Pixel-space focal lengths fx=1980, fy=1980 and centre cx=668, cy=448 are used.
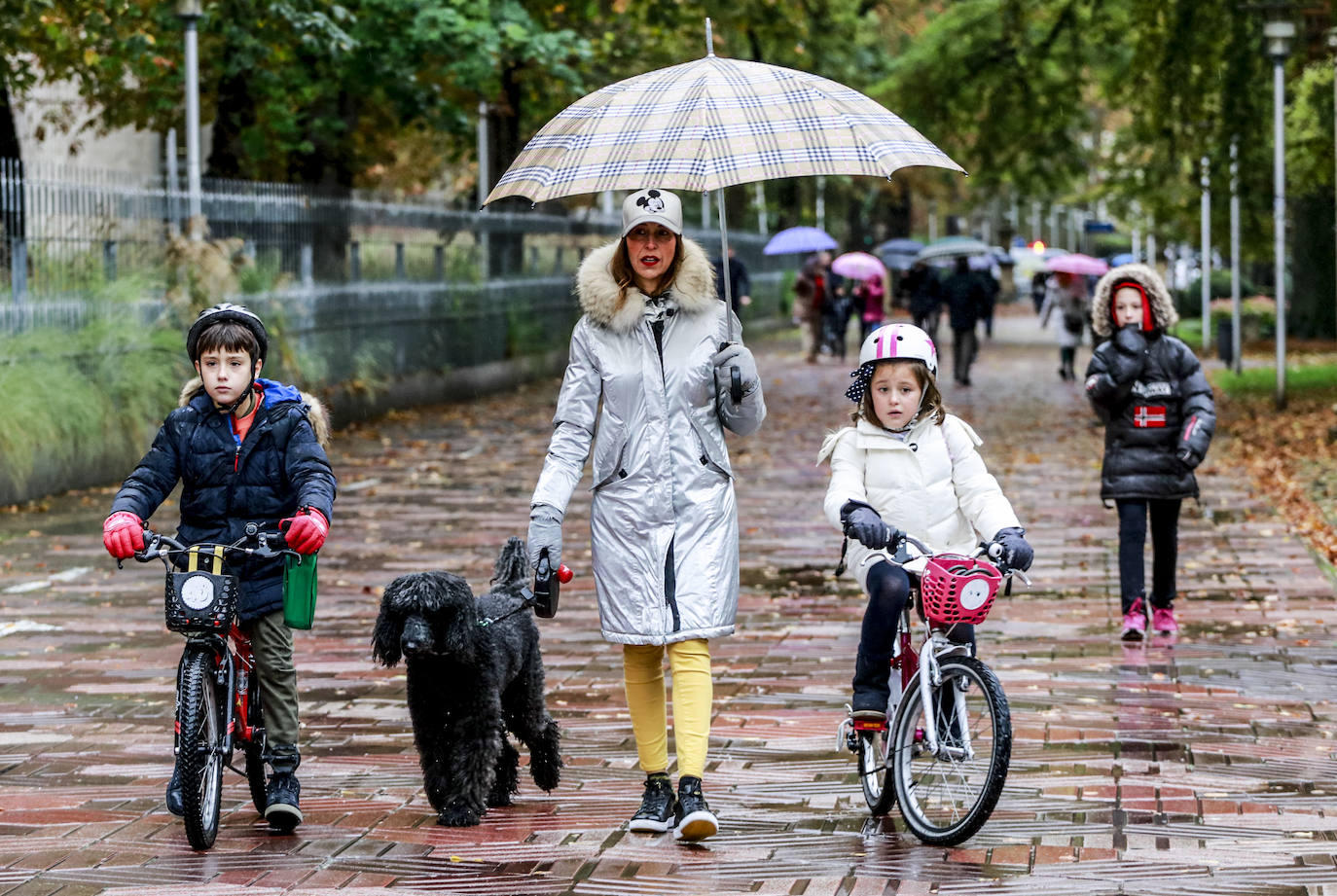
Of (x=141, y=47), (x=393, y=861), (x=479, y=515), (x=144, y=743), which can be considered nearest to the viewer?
(x=393, y=861)

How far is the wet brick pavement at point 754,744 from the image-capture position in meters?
5.43

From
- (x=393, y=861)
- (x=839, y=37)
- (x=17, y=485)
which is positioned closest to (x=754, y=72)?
(x=393, y=861)

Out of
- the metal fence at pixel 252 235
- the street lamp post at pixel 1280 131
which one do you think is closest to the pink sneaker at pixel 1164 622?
the metal fence at pixel 252 235

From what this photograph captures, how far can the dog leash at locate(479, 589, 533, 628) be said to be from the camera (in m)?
5.69

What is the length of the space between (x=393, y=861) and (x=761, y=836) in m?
1.07

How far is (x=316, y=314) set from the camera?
69.7 ft

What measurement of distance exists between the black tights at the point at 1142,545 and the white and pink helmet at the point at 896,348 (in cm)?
348

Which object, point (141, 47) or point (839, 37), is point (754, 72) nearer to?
point (141, 47)

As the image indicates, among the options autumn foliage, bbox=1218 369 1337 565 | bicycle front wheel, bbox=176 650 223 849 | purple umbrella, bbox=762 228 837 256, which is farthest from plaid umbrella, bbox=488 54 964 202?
purple umbrella, bbox=762 228 837 256

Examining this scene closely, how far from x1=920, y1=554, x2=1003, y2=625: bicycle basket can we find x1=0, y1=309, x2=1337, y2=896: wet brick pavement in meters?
0.69

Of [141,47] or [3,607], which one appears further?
[141,47]

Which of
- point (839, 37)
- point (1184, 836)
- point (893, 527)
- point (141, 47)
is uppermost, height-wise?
point (839, 37)

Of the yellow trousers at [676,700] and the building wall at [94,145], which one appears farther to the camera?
the building wall at [94,145]

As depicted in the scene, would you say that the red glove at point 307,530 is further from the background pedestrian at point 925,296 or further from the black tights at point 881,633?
the background pedestrian at point 925,296
